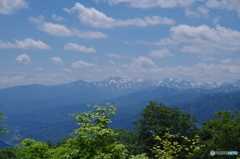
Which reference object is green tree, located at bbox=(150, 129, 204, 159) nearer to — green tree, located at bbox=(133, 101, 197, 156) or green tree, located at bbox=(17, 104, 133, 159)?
green tree, located at bbox=(17, 104, 133, 159)

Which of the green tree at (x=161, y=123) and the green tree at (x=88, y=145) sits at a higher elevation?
the green tree at (x=88, y=145)

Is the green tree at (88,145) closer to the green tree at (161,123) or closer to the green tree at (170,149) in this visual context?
the green tree at (170,149)

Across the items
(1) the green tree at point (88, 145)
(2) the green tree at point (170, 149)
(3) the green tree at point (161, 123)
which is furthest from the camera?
(3) the green tree at point (161, 123)

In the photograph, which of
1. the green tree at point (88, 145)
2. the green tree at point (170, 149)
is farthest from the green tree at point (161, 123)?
the green tree at point (88, 145)

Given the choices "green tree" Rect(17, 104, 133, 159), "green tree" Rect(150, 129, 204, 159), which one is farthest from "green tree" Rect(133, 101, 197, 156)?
"green tree" Rect(17, 104, 133, 159)

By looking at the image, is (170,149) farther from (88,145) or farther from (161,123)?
(161,123)

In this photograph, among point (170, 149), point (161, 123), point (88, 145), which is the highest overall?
point (88, 145)

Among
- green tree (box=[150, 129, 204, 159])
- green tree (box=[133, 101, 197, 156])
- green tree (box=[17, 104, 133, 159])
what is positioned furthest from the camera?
green tree (box=[133, 101, 197, 156])

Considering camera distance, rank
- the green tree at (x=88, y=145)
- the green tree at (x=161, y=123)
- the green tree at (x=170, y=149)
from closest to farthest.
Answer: the green tree at (x=88, y=145), the green tree at (x=170, y=149), the green tree at (x=161, y=123)

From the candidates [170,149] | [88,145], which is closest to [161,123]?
[170,149]

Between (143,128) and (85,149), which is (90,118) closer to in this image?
(85,149)

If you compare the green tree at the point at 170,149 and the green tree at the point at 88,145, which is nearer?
the green tree at the point at 88,145

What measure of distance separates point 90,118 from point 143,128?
39.0 meters

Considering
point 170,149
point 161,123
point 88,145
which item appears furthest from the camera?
point 161,123
